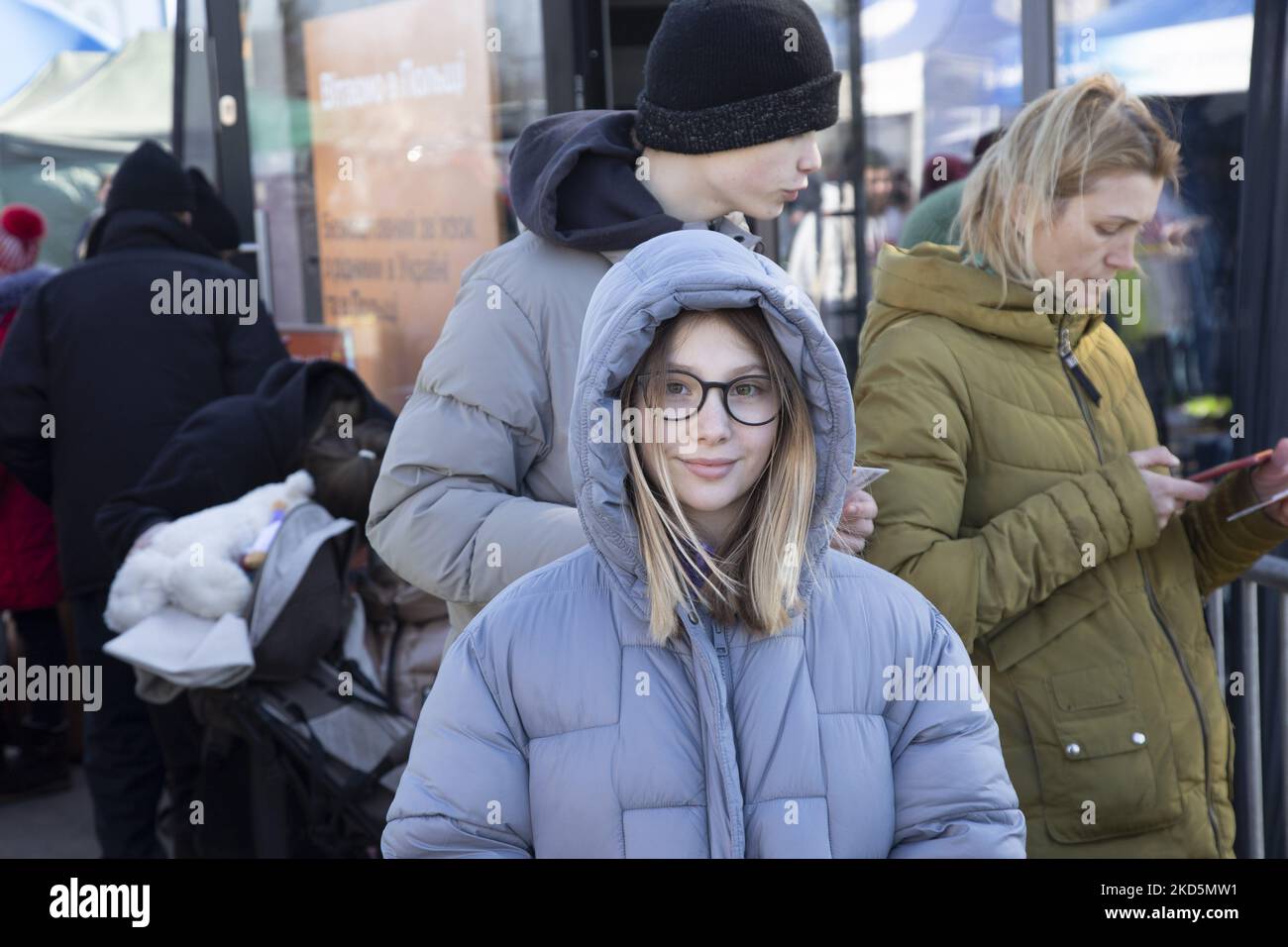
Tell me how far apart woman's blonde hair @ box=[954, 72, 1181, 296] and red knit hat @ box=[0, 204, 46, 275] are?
405 cm

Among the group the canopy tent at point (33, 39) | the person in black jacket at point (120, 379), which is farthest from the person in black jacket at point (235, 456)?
the canopy tent at point (33, 39)

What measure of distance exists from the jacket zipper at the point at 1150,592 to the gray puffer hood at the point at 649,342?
83 cm

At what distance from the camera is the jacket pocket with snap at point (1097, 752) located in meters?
2.23

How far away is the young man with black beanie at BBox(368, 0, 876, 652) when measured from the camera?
6.90ft

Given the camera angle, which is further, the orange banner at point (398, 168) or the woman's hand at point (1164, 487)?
the orange banner at point (398, 168)

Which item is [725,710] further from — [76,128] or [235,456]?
[76,128]

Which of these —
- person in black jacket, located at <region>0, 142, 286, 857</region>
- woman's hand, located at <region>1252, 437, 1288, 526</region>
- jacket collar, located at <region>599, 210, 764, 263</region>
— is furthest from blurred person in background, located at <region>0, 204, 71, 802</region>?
woman's hand, located at <region>1252, 437, 1288, 526</region>

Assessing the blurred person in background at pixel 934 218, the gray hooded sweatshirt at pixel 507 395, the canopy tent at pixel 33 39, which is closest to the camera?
the gray hooded sweatshirt at pixel 507 395

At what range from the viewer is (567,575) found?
1.66m

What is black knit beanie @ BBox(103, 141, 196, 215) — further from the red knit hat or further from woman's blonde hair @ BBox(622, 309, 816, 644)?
woman's blonde hair @ BBox(622, 309, 816, 644)

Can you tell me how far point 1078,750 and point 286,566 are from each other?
190cm

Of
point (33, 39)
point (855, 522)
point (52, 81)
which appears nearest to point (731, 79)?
point (855, 522)

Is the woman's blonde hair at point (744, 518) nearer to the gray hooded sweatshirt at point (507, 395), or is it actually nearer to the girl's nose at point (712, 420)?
the girl's nose at point (712, 420)

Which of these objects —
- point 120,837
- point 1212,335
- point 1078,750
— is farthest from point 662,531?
point 1212,335
